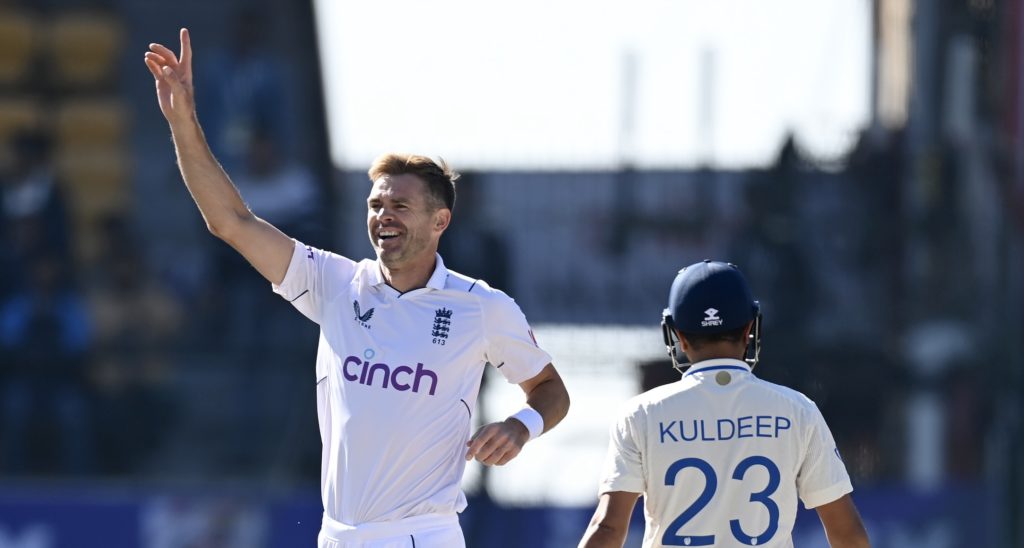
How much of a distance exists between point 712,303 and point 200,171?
1695 millimetres

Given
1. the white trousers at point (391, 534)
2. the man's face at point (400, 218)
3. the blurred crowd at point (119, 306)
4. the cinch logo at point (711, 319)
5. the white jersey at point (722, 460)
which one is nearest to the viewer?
the white jersey at point (722, 460)

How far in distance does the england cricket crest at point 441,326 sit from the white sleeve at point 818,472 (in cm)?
130

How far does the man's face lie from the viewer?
540cm

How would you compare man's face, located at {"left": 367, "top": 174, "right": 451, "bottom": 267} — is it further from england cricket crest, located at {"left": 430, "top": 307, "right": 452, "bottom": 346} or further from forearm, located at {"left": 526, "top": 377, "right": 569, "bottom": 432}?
forearm, located at {"left": 526, "top": 377, "right": 569, "bottom": 432}

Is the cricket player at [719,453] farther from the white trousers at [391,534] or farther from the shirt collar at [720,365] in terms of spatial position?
the white trousers at [391,534]

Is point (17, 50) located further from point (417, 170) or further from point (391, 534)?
point (391, 534)

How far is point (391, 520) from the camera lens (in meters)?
5.30

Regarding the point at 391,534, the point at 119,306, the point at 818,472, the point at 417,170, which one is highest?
the point at 417,170

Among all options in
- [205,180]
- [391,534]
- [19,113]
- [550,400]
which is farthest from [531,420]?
[19,113]

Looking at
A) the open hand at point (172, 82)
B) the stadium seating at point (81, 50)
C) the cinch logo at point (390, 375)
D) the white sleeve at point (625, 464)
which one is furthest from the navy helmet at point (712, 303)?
the stadium seating at point (81, 50)

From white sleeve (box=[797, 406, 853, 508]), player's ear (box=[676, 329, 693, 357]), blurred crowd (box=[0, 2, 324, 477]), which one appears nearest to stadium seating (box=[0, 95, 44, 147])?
blurred crowd (box=[0, 2, 324, 477])

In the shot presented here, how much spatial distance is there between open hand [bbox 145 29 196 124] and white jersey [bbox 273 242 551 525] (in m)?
0.59

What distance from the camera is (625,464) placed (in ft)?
15.4

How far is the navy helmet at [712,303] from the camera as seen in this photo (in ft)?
15.5
